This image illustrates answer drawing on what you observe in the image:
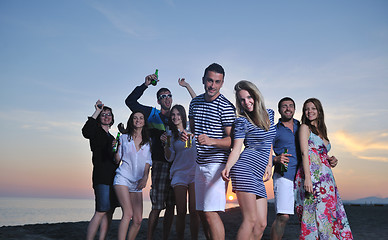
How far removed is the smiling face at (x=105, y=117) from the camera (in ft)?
20.1

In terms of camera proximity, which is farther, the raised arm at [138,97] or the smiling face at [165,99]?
the raised arm at [138,97]

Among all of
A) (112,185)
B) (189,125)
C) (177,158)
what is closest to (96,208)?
(112,185)

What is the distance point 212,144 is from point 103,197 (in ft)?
8.22

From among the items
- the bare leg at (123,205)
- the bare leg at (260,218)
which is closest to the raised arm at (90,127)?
the bare leg at (123,205)

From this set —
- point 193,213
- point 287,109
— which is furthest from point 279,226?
point 287,109

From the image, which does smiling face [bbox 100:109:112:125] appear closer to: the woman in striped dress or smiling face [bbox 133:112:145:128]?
smiling face [bbox 133:112:145:128]

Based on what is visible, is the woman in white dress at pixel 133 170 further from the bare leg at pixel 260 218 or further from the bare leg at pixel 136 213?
the bare leg at pixel 260 218

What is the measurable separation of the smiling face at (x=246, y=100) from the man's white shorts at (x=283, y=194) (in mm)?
1664

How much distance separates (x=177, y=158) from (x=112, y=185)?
113 centimetres

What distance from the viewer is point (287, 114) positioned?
19.0 feet

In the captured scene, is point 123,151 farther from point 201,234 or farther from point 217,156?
point 201,234

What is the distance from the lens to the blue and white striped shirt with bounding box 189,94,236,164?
433 centimetres

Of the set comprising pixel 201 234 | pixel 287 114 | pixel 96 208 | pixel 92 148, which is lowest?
pixel 201 234

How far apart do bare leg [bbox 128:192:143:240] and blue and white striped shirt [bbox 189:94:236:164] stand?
1901 mm
